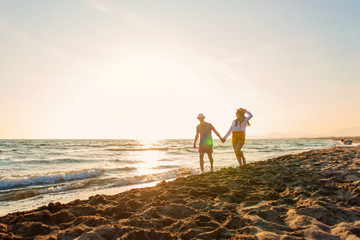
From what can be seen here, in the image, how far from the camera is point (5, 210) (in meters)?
4.82

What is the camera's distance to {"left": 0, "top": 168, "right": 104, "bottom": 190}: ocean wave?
7817mm

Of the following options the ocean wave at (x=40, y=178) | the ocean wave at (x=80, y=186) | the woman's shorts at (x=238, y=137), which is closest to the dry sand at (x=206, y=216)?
the woman's shorts at (x=238, y=137)

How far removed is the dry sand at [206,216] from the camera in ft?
8.48

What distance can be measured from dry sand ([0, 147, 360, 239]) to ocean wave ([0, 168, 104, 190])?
575cm

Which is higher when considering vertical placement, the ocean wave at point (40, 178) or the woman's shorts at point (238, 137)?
the woman's shorts at point (238, 137)

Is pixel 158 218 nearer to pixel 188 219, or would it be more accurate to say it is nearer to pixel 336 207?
pixel 188 219

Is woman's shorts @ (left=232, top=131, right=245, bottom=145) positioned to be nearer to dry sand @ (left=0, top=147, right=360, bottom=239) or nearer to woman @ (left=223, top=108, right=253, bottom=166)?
woman @ (left=223, top=108, right=253, bottom=166)

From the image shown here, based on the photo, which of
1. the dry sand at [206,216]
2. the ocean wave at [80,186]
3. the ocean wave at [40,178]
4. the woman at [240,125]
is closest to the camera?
the dry sand at [206,216]

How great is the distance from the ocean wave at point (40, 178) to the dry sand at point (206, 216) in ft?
18.9

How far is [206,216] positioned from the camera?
3.10 meters

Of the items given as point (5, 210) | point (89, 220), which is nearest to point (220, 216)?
point (89, 220)

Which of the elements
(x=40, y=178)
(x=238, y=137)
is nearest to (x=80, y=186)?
(x=40, y=178)

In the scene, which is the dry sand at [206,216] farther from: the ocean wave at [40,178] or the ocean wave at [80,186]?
the ocean wave at [40,178]

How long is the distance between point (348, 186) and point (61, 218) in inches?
217
